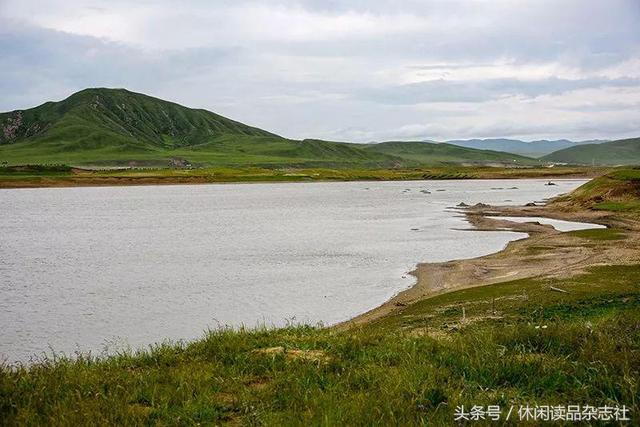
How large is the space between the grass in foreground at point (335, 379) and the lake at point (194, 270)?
660 centimetres

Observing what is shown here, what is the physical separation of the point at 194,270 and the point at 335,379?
99.0 feet

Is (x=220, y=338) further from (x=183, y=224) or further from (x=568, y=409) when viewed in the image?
(x=183, y=224)

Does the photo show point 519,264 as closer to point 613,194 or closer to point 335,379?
point 335,379

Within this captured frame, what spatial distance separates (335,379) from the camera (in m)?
9.62

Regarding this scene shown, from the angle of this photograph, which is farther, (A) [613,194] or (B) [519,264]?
(A) [613,194]

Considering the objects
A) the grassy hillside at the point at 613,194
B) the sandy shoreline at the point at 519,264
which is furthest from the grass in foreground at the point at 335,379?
the grassy hillside at the point at 613,194

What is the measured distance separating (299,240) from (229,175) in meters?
141

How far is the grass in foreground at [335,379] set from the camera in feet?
26.4

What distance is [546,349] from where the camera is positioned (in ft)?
35.3

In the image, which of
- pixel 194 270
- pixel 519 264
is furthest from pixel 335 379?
pixel 194 270

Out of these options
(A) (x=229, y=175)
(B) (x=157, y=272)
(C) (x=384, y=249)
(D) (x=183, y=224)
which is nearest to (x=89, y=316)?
(B) (x=157, y=272)

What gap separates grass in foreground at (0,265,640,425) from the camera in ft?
26.4

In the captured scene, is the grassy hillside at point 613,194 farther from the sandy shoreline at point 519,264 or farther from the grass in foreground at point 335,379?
the grass in foreground at point 335,379

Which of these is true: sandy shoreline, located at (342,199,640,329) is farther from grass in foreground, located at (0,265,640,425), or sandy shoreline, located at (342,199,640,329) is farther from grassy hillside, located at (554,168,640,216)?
grassy hillside, located at (554,168,640,216)
